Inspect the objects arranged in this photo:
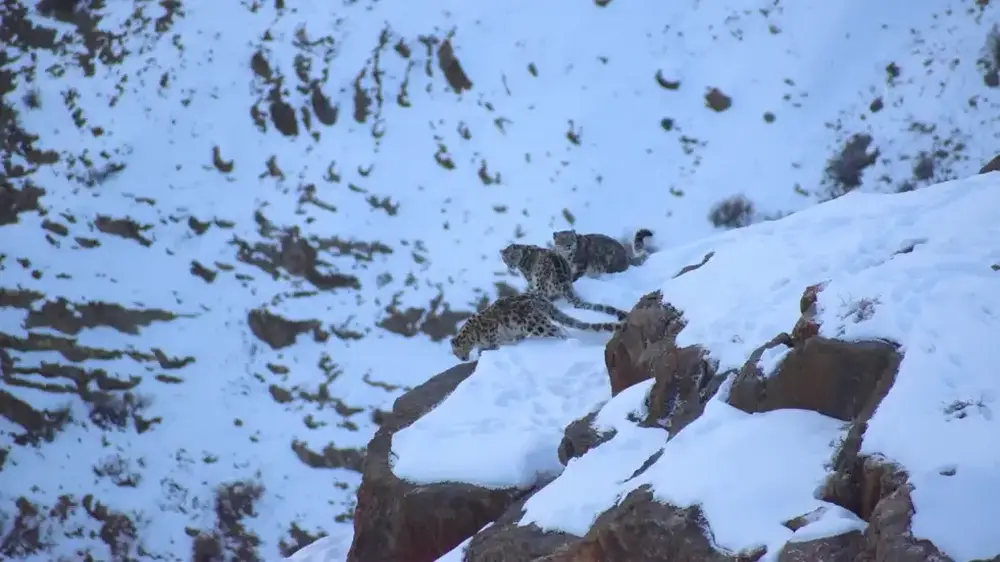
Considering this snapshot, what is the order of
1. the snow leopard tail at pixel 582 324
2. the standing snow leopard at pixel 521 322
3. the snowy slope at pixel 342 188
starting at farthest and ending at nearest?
the snowy slope at pixel 342 188
the standing snow leopard at pixel 521 322
the snow leopard tail at pixel 582 324

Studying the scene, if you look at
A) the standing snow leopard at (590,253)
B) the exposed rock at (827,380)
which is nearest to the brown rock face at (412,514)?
the exposed rock at (827,380)

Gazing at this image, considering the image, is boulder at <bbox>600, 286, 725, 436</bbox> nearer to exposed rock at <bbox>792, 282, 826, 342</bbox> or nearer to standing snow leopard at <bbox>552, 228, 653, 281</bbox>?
exposed rock at <bbox>792, 282, 826, 342</bbox>

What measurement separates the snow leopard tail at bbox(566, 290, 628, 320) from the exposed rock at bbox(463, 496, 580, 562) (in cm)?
363

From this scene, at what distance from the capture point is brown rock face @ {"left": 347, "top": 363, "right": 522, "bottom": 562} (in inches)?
284

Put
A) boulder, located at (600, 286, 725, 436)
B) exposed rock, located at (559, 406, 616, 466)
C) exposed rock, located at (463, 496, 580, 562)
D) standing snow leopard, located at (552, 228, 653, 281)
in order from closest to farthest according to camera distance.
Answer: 1. exposed rock, located at (463, 496, 580, 562)
2. boulder, located at (600, 286, 725, 436)
3. exposed rock, located at (559, 406, 616, 466)
4. standing snow leopard, located at (552, 228, 653, 281)

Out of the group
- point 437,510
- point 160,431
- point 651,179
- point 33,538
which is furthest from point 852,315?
point 33,538

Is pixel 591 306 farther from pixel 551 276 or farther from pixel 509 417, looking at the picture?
pixel 509 417

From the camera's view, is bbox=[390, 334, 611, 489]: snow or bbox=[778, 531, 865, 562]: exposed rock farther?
bbox=[390, 334, 611, 489]: snow

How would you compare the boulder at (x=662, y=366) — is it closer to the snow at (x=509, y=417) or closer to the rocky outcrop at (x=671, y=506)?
the rocky outcrop at (x=671, y=506)

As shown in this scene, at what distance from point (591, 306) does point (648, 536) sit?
17.6ft

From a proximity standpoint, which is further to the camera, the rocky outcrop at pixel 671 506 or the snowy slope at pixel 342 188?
the snowy slope at pixel 342 188

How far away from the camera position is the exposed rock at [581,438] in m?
6.84

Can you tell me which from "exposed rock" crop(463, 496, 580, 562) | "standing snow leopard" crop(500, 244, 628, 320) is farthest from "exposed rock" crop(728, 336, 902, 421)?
"standing snow leopard" crop(500, 244, 628, 320)

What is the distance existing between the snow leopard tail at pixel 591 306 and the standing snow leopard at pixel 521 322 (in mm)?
341
